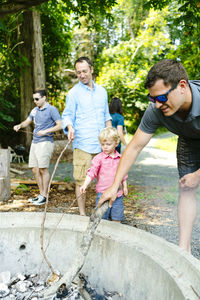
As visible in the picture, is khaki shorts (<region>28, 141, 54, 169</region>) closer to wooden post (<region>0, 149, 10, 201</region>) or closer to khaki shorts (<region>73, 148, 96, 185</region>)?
wooden post (<region>0, 149, 10, 201</region>)

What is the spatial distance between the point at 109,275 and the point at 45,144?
245 centimetres

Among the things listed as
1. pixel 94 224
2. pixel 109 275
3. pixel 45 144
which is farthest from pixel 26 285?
pixel 45 144

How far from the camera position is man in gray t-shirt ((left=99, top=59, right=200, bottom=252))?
5.44 ft

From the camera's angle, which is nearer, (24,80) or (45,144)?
(45,144)

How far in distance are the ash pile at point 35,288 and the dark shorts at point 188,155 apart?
3.57 ft

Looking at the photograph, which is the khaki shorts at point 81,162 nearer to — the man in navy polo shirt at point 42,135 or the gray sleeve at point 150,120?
the man in navy polo shirt at point 42,135

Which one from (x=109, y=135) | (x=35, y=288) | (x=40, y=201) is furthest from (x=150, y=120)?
(x=40, y=201)

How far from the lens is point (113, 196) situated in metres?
1.82

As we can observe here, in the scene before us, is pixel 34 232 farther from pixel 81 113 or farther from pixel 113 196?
pixel 81 113

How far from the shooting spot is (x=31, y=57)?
750 centimetres

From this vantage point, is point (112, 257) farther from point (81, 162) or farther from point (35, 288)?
point (81, 162)

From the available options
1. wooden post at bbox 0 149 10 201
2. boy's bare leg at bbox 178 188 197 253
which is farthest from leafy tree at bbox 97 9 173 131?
boy's bare leg at bbox 178 188 197 253

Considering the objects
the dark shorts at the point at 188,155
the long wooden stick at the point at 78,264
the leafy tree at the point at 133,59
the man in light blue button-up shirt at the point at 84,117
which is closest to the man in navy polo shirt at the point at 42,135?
the man in light blue button-up shirt at the point at 84,117

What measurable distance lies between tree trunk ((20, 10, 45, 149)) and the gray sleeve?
18.8ft
